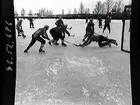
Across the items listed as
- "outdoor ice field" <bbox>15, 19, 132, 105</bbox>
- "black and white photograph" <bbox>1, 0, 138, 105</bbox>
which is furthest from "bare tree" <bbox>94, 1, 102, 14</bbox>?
"outdoor ice field" <bbox>15, 19, 132, 105</bbox>

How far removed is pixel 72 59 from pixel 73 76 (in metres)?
0.20

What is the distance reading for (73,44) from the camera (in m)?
2.10

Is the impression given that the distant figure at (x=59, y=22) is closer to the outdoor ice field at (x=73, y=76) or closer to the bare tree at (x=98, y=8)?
the outdoor ice field at (x=73, y=76)

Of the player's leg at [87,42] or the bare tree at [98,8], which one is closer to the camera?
the bare tree at [98,8]

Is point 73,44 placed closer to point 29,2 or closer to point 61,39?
point 61,39

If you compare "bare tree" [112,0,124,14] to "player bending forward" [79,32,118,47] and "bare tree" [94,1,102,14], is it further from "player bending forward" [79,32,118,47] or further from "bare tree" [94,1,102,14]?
"player bending forward" [79,32,118,47]

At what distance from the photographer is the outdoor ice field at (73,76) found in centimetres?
170

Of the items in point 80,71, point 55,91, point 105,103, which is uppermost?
point 80,71

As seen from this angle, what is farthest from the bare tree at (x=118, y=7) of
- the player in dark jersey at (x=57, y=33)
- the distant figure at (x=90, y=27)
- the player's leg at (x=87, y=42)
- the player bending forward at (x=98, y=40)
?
the player in dark jersey at (x=57, y=33)

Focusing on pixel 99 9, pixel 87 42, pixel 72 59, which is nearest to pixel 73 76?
pixel 72 59

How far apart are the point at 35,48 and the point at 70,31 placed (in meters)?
0.50

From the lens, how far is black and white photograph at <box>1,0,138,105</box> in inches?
65.2
